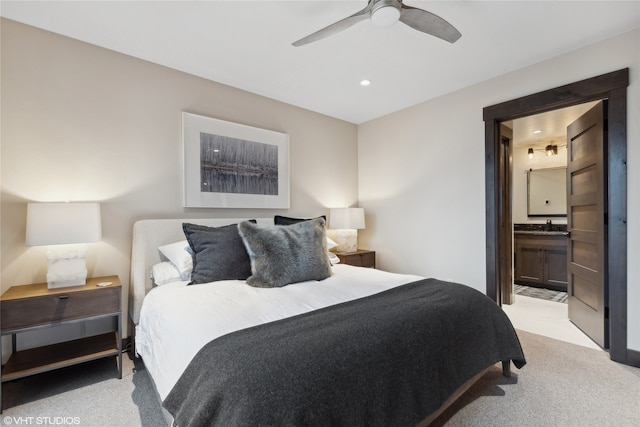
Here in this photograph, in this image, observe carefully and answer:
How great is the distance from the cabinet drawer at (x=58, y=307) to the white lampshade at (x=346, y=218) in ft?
8.03

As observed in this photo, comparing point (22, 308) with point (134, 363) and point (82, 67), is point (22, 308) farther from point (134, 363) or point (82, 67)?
point (82, 67)

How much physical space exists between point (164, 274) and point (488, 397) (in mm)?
2429

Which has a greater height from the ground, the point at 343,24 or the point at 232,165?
the point at 343,24

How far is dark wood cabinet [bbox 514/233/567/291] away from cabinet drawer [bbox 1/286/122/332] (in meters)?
5.46

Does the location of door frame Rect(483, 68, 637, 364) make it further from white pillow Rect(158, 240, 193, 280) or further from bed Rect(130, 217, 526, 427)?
white pillow Rect(158, 240, 193, 280)

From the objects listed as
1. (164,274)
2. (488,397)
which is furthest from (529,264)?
(164,274)

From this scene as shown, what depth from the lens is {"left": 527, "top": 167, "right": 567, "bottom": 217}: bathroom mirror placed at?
499cm

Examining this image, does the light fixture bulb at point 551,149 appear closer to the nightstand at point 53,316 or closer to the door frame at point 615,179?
the door frame at point 615,179

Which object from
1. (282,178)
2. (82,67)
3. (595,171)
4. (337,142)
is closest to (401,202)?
(337,142)

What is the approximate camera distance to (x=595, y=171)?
2.66 meters

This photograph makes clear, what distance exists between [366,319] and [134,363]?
6.75 ft

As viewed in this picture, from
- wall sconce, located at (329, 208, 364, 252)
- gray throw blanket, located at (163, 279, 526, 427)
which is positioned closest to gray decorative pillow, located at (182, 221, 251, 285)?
gray throw blanket, located at (163, 279, 526, 427)

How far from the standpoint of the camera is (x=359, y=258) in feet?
12.5

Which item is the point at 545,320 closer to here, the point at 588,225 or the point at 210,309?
the point at 588,225
